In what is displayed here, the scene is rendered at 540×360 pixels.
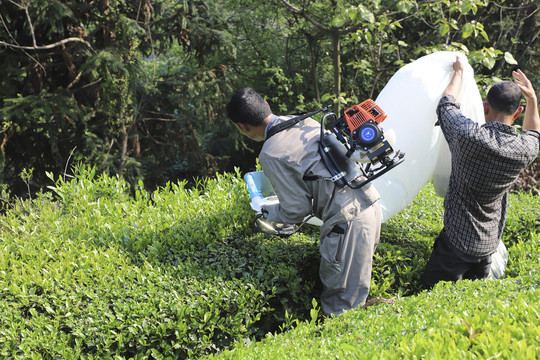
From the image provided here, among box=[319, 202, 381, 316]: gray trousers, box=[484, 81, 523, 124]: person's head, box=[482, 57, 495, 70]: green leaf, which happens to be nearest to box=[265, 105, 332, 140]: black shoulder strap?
box=[319, 202, 381, 316]: gray trousers

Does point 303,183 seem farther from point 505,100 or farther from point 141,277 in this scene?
point 505,100

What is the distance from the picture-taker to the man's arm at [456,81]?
366 cm

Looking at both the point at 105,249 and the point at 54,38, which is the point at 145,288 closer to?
the point at 105,249

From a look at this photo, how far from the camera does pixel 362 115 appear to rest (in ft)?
9.89

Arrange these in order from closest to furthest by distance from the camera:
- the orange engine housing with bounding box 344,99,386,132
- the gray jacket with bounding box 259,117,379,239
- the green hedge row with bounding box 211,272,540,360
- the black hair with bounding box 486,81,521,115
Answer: the green hedge row with bounding box 211,272,540,360, the orange engine housing with bounding box 344,99,386,132, the gray jacket with bounding box 259,117,379,239, the black hair with bounding box 486,81,521,115

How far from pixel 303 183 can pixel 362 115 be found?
60cm

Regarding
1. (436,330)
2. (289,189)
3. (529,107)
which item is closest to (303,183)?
(289,189)

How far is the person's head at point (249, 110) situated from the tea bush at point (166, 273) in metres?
0.99

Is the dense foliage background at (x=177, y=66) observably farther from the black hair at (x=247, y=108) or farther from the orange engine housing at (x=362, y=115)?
the orange engine housing at (x=362, y=115)

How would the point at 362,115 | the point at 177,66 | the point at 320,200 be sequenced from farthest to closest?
the point at 177,66 < the point at 320,200 < the point at 362,115

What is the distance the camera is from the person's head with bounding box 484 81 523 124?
342 centimetres

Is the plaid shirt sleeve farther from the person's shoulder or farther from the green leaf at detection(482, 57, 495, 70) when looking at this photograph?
the green leaf at detection(482, 57, 495, 70)

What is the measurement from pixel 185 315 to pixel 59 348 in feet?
2.42

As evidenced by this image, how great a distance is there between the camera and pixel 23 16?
7.00m
